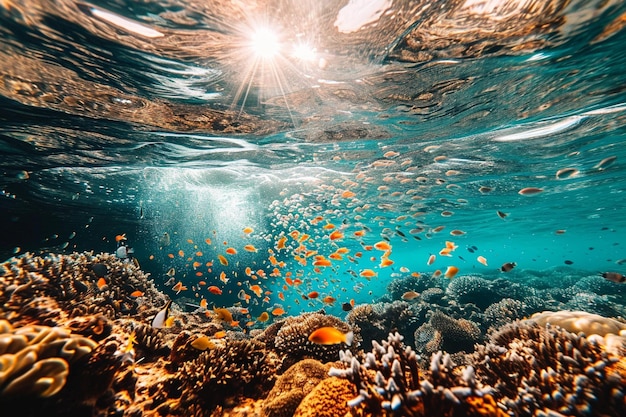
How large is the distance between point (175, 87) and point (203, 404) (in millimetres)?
9559

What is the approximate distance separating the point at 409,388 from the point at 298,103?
10.3 meters

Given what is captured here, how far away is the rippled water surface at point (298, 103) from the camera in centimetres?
667

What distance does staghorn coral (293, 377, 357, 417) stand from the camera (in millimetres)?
3053

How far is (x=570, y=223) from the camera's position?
1607 inches

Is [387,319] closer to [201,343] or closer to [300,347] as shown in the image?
[300,347]

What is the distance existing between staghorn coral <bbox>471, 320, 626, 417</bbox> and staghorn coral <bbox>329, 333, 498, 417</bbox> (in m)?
1.13

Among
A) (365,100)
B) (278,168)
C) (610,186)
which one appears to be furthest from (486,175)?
(278,168)

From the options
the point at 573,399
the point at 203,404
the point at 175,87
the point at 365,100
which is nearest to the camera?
the point at 573,399

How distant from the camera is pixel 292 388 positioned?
→ 4207 mm

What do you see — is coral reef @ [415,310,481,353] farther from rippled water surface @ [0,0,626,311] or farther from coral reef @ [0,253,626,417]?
coral reef @ [0,253,626,417]

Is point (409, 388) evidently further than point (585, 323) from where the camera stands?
No

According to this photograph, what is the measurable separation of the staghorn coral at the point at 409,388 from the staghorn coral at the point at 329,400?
291 millimetres

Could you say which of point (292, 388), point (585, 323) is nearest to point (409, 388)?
point (292, 388)

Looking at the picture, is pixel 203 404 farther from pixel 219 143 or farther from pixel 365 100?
pixel 219 143
